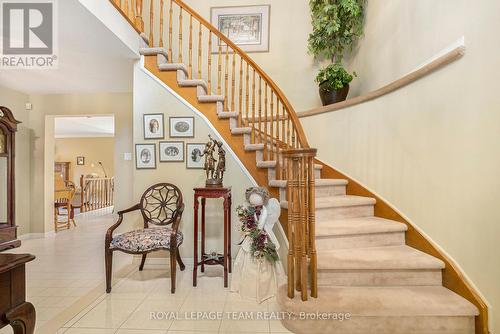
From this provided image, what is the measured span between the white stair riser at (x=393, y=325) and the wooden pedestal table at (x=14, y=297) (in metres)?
1.47

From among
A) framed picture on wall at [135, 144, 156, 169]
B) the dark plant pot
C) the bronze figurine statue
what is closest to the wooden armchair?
framed picture on wall at [135, 144, 156, 169]

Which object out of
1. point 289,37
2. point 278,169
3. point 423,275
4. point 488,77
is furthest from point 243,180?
point 289,37

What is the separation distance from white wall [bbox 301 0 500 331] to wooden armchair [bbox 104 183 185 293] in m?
2.09

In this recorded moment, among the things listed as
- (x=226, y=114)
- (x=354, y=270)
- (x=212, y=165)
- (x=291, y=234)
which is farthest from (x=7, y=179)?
(x=354, y=270)

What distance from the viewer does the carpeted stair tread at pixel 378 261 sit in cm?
194

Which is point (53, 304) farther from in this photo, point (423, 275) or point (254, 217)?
point (423, 275)

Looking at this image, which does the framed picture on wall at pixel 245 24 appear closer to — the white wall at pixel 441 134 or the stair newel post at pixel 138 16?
the stair newel post at pixel 138 16

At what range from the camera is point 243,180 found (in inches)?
118

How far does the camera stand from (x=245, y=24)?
4.17m

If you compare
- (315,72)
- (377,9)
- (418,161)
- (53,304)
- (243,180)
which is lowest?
(53,304)

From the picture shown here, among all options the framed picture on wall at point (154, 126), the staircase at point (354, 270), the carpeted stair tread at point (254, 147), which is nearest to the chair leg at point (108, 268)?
the framed picture on wall at point (154, 126)

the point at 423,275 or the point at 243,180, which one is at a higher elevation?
the point at 243,180

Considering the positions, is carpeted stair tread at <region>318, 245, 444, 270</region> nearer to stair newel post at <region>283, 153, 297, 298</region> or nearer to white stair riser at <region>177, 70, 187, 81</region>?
stair newel post at <region>283, 153, 297, 298</region>

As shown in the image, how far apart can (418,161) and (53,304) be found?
10.8ft
